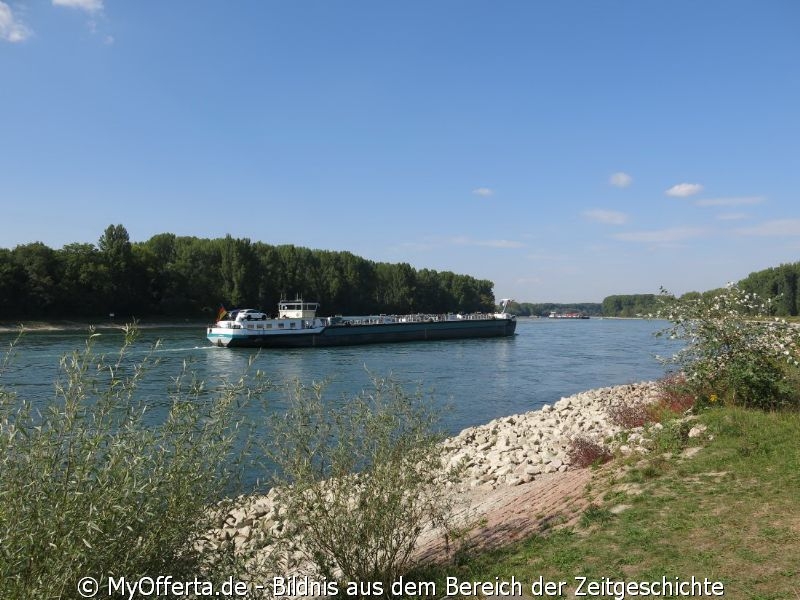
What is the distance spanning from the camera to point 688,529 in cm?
640

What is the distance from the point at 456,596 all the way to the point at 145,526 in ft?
10.3

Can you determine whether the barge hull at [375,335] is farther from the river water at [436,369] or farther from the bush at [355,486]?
the bush at [355,486]

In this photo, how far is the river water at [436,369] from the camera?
26406mm

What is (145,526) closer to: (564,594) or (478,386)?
(564,594)

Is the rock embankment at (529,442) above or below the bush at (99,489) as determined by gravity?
below

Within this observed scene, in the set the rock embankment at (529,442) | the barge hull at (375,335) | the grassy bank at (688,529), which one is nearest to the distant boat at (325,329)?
the barge hull at (375,335)

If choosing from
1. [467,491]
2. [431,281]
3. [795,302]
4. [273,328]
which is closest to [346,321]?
[273,328]

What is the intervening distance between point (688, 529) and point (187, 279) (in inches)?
3998

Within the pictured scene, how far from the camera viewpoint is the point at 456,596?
5746 millimetres

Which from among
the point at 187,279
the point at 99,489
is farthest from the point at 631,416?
the point at 187,279

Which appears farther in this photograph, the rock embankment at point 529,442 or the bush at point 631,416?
the bush at point 631,416

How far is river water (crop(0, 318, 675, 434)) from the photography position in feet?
86.6

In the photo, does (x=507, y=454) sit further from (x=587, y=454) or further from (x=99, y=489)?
(x=99, y=489)

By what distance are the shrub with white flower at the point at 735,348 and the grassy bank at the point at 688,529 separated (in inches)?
99.6
